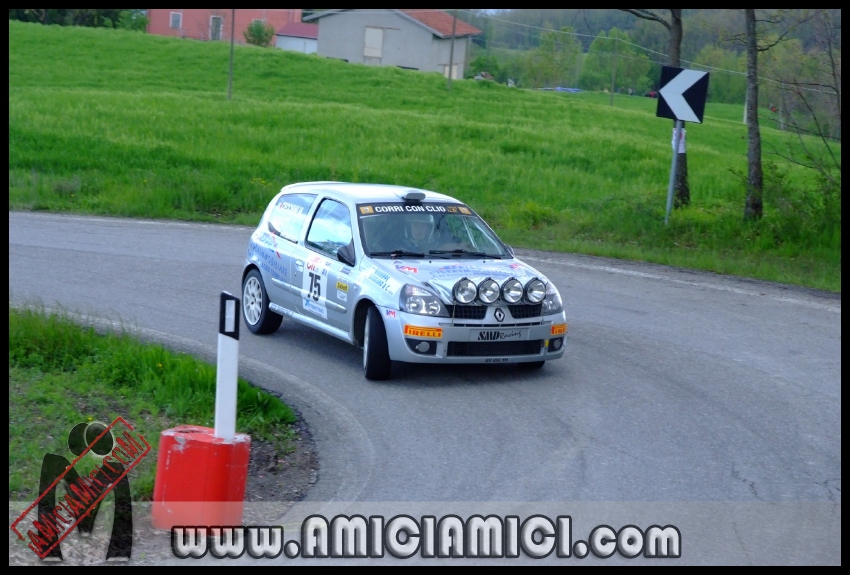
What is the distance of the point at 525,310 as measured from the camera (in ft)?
28.2

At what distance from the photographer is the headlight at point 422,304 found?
8344 millimetres

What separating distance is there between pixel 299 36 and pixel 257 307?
87.0m

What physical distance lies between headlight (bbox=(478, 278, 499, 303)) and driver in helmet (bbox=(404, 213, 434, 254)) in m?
1.01

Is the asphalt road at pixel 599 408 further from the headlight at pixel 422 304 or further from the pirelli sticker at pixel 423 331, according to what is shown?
the headlight at pixel 422 304

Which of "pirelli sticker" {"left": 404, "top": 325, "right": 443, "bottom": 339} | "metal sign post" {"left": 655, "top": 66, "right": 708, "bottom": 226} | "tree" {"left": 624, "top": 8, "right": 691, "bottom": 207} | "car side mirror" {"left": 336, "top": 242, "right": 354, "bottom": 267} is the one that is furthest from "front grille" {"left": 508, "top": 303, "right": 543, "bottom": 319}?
"tree" {"left": 624, "top": 8, "right": 691, "bottom": 207}

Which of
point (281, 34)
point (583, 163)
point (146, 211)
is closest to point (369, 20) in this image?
point (281, 34)

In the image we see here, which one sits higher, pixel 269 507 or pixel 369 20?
pixel 369 20

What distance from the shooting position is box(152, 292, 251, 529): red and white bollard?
5340mm

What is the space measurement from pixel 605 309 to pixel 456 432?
4821 millimetres

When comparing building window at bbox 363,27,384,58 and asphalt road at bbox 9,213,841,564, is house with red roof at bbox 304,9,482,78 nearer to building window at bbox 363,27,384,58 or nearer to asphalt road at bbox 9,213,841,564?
building window at bbox 363,27,384,58

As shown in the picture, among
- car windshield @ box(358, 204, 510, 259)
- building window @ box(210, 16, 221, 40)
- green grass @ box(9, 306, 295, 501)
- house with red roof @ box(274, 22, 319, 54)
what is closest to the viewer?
green grass @ box(9, 306, 295, 501)

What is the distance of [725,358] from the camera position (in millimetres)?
9586
